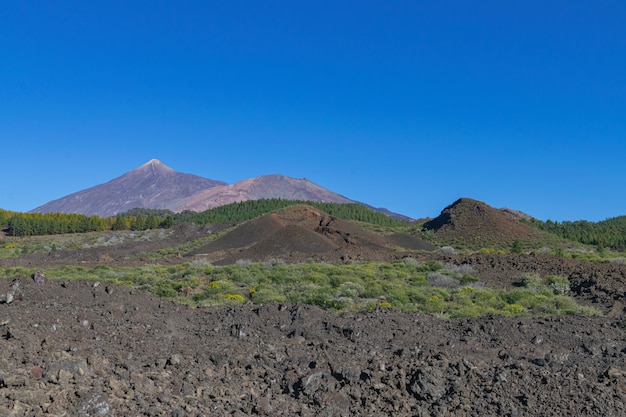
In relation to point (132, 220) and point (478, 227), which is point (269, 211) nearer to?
point (132, 220)

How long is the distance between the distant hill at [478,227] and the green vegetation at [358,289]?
29728mm

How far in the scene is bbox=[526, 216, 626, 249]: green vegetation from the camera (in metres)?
50.6

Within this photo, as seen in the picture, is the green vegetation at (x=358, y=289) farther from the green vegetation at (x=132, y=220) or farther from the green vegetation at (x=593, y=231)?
the green vegetation at (x=132, y=220)

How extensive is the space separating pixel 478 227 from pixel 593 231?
690 inches

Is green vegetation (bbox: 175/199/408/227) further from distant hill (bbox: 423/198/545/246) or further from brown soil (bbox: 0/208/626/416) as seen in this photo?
brown soil (bbox: 0/208/626/416)

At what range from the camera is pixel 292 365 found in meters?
7.18

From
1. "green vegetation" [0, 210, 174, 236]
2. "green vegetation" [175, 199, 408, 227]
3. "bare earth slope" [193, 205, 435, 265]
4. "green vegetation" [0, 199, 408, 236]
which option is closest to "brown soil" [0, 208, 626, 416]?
"bare earth slope" [193, 205, 435, 265]

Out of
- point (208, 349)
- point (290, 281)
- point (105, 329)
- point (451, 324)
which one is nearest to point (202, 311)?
point (105, 329)

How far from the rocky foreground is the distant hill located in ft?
134

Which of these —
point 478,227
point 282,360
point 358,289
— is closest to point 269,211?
point 478,227

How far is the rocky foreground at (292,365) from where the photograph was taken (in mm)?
5668

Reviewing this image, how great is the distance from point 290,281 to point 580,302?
9.33 meters

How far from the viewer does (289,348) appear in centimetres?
816

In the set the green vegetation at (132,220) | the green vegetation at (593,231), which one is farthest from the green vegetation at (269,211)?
the green vegetation at (593,231)
